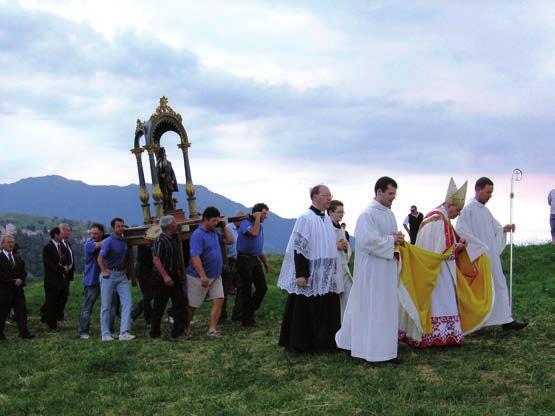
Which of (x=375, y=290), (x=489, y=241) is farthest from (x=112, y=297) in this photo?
(x=489, y=241)

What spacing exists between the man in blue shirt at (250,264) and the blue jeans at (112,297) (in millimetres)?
1960

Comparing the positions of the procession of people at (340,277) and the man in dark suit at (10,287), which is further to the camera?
the man in dark suit at (10,287)

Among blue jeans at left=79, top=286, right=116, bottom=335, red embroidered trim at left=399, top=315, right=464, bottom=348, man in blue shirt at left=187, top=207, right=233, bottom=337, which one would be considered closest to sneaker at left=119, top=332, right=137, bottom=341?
blue jeans at left=79, top=286, right=116, bottom=335

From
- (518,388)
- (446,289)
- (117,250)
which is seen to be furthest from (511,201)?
(117,250)

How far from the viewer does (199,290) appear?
33.9ft

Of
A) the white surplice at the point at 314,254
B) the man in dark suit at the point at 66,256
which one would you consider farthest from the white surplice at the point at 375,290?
A: the man in dark suit at the point at 66,256

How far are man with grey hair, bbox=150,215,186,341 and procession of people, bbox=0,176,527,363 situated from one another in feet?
0.05

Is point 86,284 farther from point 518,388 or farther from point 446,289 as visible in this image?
point 518,388

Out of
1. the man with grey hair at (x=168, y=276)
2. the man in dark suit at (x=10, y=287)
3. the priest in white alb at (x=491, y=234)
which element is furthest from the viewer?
the man in dark suit at (x=10, y=287)

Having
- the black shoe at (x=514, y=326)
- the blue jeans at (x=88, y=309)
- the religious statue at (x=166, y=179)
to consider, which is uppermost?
the religious statue at (x=166, y=179)

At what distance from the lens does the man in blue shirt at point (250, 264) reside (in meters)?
11.5

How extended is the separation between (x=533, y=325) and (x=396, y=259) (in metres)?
3.31

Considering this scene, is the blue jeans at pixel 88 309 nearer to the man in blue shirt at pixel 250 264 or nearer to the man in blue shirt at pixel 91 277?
the man in blue shirt at pixel 91 277

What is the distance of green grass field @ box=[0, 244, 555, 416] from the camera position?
6375mm
